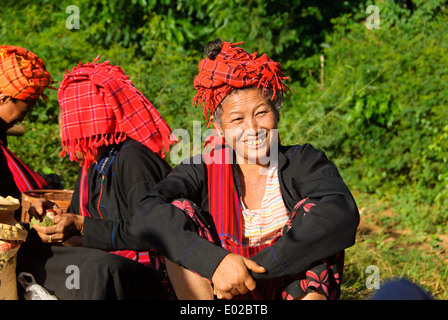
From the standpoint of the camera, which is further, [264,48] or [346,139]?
[264,48]

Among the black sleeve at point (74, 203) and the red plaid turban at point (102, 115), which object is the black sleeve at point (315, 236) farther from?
the black sleeve at point (74, 203)

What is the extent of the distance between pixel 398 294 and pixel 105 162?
1.97 meters

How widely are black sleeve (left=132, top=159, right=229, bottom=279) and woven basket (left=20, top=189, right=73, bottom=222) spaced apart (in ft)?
2.73

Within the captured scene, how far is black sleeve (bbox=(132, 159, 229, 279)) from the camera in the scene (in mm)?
2287

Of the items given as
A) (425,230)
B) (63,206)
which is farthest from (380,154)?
(63,206)

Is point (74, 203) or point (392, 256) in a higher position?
point (74, 203)

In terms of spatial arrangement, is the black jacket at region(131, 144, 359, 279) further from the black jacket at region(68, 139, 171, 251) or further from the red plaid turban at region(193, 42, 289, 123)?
the red plaid turban at region(193, 42, 289, 123)

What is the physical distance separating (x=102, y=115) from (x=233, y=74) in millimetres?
813

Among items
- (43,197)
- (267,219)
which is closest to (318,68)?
(43,197)

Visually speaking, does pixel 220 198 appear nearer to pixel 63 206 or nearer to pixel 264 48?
pixel 63 206

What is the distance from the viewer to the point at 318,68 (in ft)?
25.1

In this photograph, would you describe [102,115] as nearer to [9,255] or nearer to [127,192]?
[127,192]

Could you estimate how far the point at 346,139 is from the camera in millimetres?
6211

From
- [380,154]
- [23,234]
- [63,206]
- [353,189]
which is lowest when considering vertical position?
[353,189]
